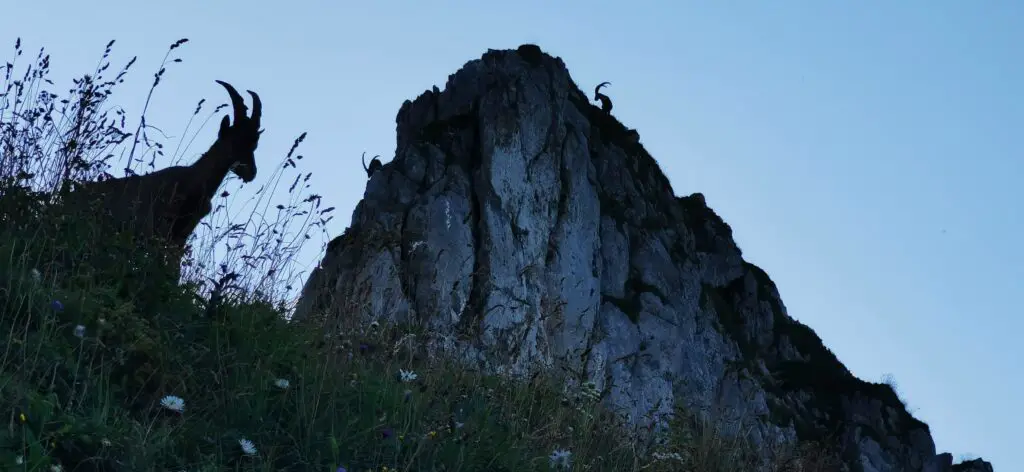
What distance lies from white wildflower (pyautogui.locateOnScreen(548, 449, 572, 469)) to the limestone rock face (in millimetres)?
16346

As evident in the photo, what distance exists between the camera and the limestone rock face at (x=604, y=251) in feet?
91.5

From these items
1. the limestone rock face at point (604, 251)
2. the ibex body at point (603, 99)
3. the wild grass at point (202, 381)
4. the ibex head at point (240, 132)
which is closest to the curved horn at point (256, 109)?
the ibex head at point (240, 132)

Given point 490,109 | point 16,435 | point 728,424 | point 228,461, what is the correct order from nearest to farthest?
1. point 16,435
2. point 228,461
3. point 728,424
4. point 490,109

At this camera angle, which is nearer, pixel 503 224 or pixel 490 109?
pixel 503 224

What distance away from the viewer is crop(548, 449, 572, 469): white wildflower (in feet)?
17.9

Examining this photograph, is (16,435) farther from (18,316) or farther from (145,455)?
(18,316)

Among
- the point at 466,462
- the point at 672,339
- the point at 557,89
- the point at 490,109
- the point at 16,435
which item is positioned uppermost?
the point at 557,89

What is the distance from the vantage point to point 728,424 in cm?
845

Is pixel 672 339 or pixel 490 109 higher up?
pixel 490 109

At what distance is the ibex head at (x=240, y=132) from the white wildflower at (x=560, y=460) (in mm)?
6480

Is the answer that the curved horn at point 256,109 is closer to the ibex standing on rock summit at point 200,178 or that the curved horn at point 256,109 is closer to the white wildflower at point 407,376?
the ibex standing on rock summit at point 200,178

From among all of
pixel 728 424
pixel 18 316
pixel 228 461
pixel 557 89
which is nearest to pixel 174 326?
pixel 18 316

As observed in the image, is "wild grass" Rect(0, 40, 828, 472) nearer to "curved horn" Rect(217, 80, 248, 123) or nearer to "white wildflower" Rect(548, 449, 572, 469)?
"white wildflower" Rect(548, 449, 572, 469)

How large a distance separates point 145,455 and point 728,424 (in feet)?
17.5
